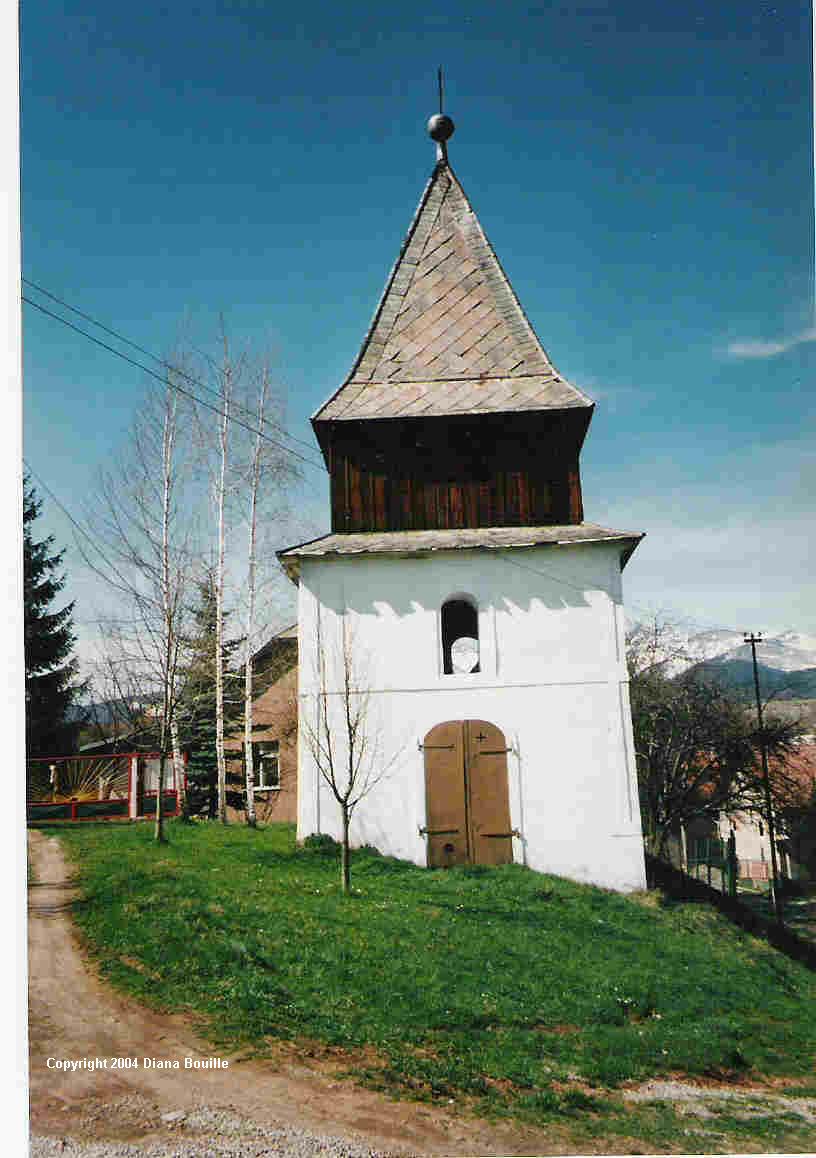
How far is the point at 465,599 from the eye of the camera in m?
8.69

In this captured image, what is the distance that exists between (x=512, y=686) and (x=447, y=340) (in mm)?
4136

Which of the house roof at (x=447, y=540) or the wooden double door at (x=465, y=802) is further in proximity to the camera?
the house roof at (x=447, y=540)

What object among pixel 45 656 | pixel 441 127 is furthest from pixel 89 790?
pixel 441 127

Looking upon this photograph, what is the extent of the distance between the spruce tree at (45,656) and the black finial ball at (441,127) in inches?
188

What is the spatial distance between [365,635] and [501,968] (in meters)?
3.24

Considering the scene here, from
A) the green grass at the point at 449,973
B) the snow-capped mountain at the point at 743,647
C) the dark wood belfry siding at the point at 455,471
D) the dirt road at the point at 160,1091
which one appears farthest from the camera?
the dark wood belfry siding at the point at 455,471

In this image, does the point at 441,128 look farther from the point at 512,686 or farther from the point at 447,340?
the point at 512,686

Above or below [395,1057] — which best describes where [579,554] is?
above

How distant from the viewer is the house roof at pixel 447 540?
850 centimetres

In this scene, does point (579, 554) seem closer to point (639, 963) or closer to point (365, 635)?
point (365, 635)

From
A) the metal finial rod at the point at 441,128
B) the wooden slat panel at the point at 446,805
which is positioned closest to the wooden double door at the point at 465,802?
the wooden slat panel at the point at 446,805

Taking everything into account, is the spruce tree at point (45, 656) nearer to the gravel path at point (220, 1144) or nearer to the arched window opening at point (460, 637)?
the gravel path at point (220, 1144)

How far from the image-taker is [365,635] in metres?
8.23

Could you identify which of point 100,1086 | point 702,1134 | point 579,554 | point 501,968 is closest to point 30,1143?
point 100,1086
